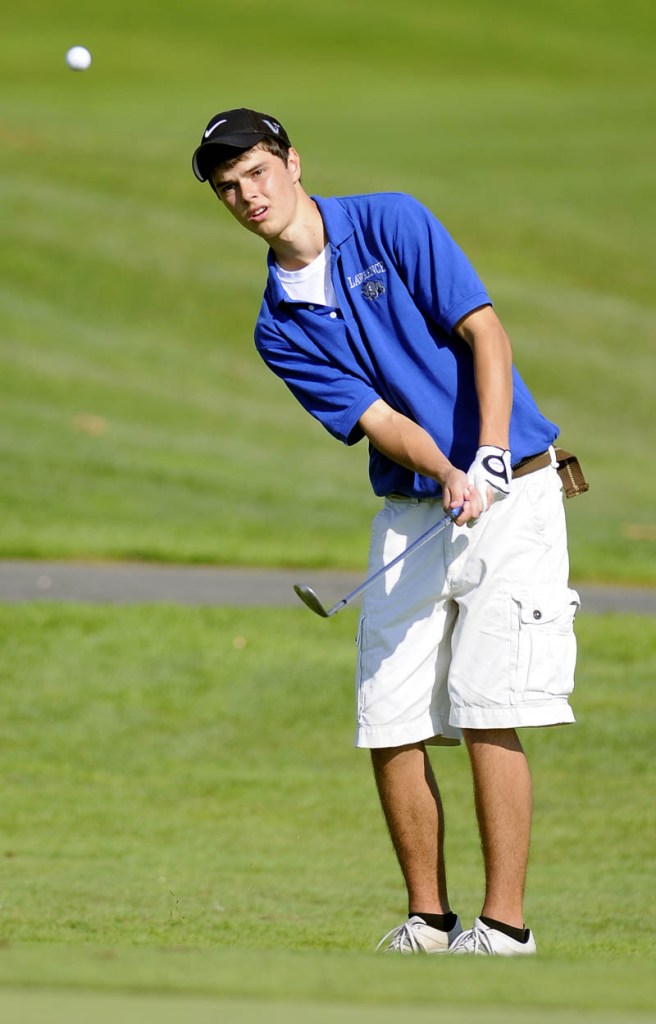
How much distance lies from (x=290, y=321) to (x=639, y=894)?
237cm

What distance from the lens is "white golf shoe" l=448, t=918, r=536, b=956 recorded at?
4.27 m

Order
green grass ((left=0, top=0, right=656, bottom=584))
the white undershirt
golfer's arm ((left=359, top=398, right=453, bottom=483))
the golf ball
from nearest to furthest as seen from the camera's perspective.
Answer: golfer's arm ((left=359, top=398, right=453, bottom=483)) < the white undershirt < the golf ball < green grass ((left=0, top=0, right=656, bottom=584))

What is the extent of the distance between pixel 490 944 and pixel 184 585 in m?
6.51

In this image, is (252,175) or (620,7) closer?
(252,175)

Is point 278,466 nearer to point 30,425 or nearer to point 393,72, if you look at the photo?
point 30,425

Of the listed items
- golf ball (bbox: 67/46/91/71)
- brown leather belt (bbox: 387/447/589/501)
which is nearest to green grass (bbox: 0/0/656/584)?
golf ball (bbox: 67/46/91/71)

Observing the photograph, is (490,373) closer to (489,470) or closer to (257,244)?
(489,470)

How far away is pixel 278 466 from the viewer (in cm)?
1519

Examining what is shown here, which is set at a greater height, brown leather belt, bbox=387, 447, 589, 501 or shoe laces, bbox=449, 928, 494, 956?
brown leather belt, bbox=387, 447, 589, 501

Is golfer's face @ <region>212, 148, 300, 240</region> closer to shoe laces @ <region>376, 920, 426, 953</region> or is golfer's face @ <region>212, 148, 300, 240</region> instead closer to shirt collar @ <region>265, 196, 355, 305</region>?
shirt collar @ <region>265, 196, 355, 305</region>

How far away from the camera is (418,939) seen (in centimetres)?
450

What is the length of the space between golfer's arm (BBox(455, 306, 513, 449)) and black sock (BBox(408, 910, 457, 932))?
1292 millimetres

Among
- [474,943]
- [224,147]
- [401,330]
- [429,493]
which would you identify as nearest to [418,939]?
[474,943]

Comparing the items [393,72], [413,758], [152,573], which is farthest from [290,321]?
[393,72]
